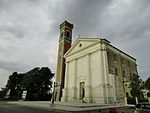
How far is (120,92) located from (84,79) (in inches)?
323

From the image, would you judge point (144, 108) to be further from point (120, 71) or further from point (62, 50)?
point (62, 50)

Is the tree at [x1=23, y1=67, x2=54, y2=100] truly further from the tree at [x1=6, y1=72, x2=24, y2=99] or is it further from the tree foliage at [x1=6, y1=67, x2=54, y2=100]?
the tree at [x1=6, y1=72, x2=24, y2=99]

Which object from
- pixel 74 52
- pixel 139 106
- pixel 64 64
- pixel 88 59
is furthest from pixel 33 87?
pixel 139 106

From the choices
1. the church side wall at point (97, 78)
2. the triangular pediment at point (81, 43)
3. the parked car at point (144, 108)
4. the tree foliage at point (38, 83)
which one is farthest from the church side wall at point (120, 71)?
the tree foliage at point (38, 83)

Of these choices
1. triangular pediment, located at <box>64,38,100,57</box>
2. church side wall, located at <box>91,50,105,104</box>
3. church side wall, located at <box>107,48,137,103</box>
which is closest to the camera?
church side wall, located at <box>91,50,105,104</box>

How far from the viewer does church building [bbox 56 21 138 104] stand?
29344mm

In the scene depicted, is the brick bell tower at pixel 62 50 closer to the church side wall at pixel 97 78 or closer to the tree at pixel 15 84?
the church side wall at pixel 97 78

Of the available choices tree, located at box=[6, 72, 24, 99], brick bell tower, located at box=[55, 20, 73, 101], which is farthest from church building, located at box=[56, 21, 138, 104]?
tree, located at box=[6, 72, 24, 99]

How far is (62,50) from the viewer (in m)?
43.4

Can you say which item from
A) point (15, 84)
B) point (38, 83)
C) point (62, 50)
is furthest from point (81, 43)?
point (15, 84)

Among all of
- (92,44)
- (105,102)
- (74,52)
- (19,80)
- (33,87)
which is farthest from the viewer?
(19,80)

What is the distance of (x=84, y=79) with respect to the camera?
33.6 m

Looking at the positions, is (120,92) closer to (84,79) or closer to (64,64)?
(84,79)

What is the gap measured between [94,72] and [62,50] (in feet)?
49.5
